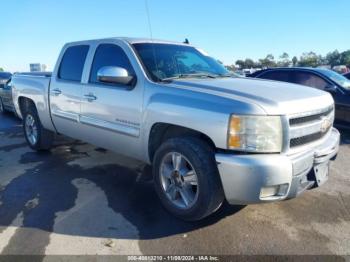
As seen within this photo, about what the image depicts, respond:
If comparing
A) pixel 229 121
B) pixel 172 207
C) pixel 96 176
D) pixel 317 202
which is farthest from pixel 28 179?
pixel 317 202

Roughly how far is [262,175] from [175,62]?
1.96 metres

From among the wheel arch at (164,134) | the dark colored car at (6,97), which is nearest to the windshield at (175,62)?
the wheel arch at (164,134)

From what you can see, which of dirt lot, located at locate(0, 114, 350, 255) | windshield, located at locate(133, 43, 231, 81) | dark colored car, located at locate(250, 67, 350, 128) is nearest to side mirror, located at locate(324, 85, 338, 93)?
dark colored car, located at locate(250, 67, 350, 128)

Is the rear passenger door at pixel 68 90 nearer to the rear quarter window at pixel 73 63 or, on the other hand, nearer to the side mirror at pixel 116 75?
the rear quarter window at pixel 73 63

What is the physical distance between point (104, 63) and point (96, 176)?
1.58 metres

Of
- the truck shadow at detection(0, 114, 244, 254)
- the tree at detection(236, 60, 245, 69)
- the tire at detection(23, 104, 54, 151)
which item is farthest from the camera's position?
the tree at detection(236, 60, 245, 69)

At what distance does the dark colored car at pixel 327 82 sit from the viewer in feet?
22.9

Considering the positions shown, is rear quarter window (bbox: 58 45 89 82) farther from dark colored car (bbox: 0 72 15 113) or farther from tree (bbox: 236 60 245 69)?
tree (bbox: 236 60 245 69)

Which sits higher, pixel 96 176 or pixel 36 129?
pixel 36 129

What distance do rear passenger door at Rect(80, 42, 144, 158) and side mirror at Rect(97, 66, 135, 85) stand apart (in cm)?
9

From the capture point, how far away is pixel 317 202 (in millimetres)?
3818

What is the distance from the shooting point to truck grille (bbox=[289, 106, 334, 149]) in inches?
113

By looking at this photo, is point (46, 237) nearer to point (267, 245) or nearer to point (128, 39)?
point (267, 245)

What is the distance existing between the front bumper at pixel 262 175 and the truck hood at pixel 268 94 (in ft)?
1.34
